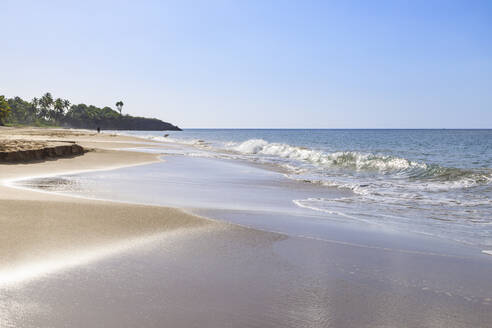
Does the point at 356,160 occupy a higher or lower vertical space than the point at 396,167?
higher

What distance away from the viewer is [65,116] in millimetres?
156250

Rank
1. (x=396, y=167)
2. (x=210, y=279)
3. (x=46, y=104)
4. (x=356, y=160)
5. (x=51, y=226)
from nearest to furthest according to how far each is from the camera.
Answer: (x=210, y=279) < (x=51, y=226) < (x=396, y=167) < (x=356, y=160) < (x=46, y=104)

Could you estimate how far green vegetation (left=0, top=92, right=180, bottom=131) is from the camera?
461ft

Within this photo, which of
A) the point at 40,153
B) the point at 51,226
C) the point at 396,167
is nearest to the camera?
the point at 51,226

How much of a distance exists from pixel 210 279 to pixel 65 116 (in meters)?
171

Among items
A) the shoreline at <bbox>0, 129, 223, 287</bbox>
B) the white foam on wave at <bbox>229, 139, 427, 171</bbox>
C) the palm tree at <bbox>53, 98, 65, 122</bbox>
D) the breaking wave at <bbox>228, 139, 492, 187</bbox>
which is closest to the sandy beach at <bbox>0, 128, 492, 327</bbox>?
the shoreline at <bbox>0, 129, 223, 287</bbox>

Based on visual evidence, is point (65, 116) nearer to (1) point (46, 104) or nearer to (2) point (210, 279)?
(1) point (46, 104)

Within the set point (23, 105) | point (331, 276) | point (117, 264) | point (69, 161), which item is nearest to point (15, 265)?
point (117, 264)

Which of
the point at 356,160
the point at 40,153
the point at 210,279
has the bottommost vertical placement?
the point at 210,279

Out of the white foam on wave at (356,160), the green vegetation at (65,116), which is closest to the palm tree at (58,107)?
the green vegetation at (65,116)

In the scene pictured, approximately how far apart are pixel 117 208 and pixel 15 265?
8.17 ft

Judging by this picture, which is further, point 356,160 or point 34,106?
point 34,106

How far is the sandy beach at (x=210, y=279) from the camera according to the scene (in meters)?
2.68

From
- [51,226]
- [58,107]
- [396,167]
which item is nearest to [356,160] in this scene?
[396,167]
